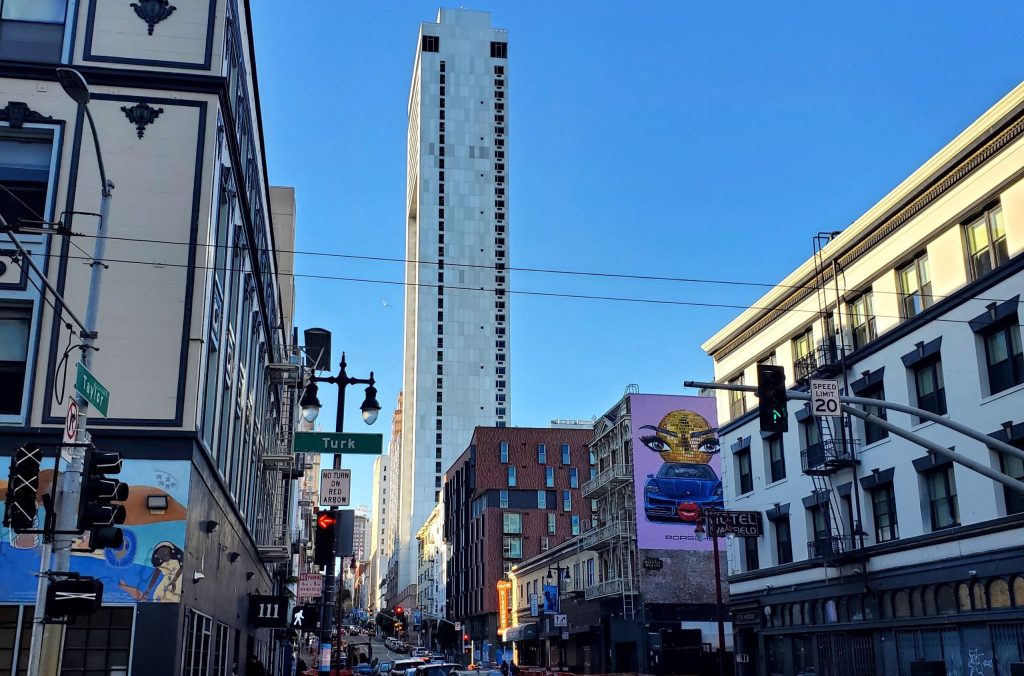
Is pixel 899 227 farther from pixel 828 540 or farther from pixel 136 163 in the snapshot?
pixel 136 163

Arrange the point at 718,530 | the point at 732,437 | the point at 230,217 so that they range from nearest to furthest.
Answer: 1. the point at 230,217
2. the point at 718,530
3. the point at 732,437

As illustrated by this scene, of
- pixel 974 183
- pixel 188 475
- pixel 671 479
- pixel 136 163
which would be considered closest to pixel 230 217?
pixel 136 163

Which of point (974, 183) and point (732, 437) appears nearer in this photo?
point (974, 183)

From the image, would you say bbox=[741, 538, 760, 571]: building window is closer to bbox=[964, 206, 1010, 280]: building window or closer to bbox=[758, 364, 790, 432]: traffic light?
bbox=[964, 206, 1010, 280]: building window

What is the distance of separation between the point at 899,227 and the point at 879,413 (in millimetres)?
6491

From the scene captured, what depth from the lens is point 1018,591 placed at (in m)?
28.0

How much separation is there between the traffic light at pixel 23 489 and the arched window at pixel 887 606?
2937cm

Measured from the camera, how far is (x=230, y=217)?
26094mm

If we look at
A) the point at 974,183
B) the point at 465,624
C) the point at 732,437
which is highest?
the point at 974,183

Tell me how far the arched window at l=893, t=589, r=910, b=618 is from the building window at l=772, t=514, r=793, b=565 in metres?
7.61

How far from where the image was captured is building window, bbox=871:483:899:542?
1379 inches

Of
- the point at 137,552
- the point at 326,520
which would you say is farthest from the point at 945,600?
the point at 137,552

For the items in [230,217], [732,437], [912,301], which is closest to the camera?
[230,217]

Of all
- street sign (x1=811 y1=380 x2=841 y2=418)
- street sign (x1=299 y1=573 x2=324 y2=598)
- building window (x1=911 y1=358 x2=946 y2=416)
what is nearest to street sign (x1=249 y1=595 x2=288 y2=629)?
street sign (x1=299 y1=573 x2=324 y2=598)
